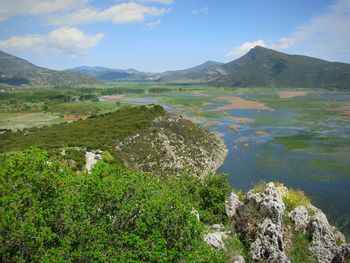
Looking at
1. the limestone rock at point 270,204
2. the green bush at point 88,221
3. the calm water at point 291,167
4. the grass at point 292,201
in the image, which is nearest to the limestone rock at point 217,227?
the limestone rock at point 270,204

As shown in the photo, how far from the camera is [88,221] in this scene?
17.0 m

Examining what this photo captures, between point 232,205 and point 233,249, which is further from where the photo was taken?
point 232,205

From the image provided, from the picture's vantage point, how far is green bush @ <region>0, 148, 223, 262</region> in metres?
15.6

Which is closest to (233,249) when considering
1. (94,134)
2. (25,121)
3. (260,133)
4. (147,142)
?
(147,142)

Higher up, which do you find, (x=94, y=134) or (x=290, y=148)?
(x=94, y=134)

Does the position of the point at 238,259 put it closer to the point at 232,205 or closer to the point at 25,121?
the point at 232,205

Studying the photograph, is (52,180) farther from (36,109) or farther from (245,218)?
(36,109)

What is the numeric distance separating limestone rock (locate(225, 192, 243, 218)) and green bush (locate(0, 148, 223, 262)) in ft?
29.3

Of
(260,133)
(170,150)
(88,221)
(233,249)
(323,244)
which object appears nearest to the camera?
(88,221)

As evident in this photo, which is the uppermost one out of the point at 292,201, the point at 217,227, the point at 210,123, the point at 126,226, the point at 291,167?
the point at 126,226

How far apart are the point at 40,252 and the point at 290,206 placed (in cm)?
1915

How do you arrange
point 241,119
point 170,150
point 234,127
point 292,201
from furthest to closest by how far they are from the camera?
point 241,119 < point 234,127 < point 170,150 < point 292,201

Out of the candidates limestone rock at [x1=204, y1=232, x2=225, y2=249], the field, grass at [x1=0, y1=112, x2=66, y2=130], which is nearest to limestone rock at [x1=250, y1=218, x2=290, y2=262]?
limestone rock at [x1=204, y1=232, x2=225, y2=249]

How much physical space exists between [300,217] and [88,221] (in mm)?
15658
